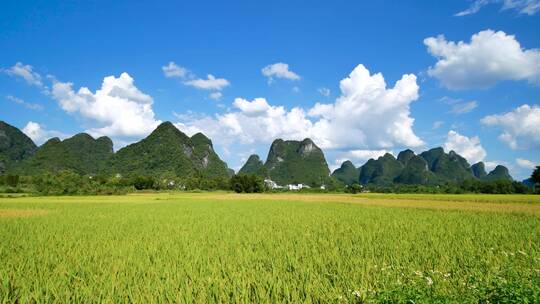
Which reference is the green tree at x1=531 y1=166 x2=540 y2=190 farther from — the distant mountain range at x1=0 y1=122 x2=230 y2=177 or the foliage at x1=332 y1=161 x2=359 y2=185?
the foliage at x1=332 y1=161 x2=359 y2=185

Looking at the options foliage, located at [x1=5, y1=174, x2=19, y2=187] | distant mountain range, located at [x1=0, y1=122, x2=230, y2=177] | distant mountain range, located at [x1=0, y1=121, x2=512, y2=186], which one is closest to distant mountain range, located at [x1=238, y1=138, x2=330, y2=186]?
distant mountain range, located at [x1=0, y1=121, x2=512, y2=186]

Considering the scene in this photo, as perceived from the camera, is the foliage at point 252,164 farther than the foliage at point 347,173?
Yes

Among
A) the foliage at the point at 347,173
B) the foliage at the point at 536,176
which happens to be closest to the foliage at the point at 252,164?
the foliage at the point at 347,173

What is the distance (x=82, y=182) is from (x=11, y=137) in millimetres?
84318

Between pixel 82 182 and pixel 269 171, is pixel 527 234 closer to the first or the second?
pixel 82 182

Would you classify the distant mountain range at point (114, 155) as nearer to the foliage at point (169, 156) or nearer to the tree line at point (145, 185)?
the foliage at point (169, 156)

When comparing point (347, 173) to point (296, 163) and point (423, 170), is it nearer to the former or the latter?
point (296, 163)

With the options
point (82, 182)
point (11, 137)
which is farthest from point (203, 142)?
point (82, 182)

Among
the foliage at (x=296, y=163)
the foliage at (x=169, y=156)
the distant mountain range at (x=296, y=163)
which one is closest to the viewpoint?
the foliage at (x=169, y=156)

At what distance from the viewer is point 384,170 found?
512ft

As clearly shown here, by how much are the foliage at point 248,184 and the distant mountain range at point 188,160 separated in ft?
94.9

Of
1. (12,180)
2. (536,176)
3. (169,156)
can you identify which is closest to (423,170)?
(536,176)

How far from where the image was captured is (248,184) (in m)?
76.6

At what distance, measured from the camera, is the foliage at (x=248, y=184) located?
251 ft
